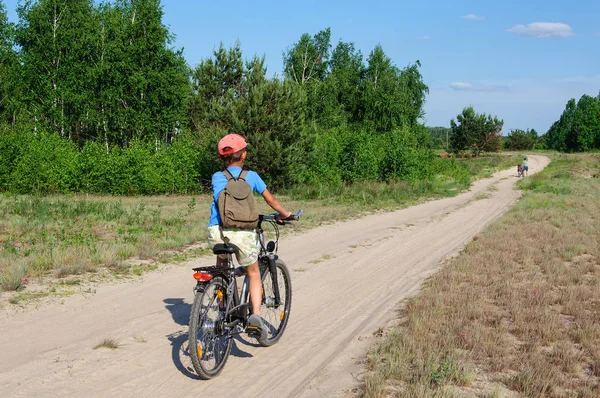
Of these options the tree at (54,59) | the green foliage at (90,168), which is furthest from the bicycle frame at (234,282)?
the tree at (54,59)

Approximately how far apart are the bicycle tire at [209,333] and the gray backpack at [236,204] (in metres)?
0.54

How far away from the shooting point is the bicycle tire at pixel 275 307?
223 inches

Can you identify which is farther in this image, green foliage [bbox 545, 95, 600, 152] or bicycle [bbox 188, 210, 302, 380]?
green foliage [bbox 545, 95, 600, 152]

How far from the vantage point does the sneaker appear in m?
5.12

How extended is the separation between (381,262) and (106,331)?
6075 millimetres

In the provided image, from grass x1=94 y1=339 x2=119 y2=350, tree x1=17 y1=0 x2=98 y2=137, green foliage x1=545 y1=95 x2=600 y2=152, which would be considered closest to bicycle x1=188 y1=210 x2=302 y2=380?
grass x1=94 y1=339 x2=119 y2=350

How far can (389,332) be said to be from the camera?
20.1 ft

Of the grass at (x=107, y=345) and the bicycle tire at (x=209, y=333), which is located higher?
the bicycle tire at (x=209, y=333)

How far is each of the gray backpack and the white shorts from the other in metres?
0.09

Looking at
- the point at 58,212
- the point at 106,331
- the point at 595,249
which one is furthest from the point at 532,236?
the point at 58,212

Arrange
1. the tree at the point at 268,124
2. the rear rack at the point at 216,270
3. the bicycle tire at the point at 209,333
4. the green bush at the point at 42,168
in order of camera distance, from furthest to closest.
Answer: the tree at the point at 268,124
the green bush at the point at 42,168
the rear rack at the point at 216,270
the bicycle tire at the point at 209,333

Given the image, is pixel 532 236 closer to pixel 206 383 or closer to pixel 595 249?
pixel 595 249

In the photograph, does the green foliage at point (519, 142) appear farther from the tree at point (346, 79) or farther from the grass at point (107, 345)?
the grass at point (107, 345)

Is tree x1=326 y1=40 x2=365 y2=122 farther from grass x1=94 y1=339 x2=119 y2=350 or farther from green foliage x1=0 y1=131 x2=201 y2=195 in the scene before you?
grass x1=94 y1=339 x2=119 y2=350
